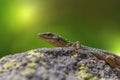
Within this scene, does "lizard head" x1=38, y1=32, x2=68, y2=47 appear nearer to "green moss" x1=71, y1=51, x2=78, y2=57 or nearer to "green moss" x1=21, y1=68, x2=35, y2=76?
"green moss" x1=71, y1=51, x2=78, y2=57

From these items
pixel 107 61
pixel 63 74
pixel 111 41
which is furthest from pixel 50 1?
pixel 63 74

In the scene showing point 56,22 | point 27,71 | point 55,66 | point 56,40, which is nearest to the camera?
point 27,71

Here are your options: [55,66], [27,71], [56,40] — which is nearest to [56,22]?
[56,40]

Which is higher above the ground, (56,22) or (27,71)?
(27,71)

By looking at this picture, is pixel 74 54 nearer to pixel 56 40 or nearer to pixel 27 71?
pixel 27 71

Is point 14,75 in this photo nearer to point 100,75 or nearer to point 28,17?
point 100,75

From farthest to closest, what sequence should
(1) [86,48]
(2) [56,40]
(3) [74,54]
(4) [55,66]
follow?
(2) [56,40], (1) [86,48], (3) [74,54], (4) [55,66]

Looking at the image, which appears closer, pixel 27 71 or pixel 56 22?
pixel 27 71
